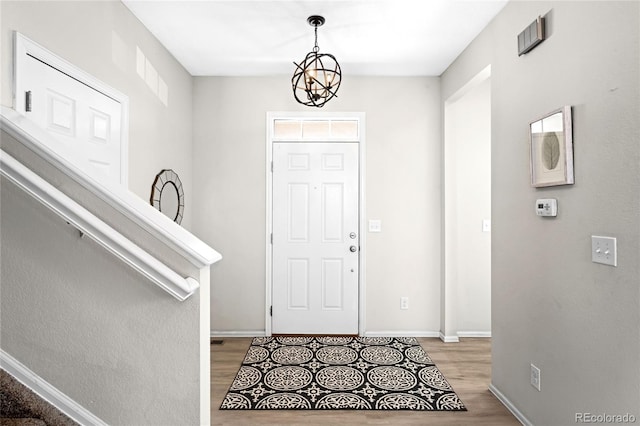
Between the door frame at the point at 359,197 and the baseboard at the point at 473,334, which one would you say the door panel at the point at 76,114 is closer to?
the door frame at the point at 359,197

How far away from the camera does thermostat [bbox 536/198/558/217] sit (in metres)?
2.05

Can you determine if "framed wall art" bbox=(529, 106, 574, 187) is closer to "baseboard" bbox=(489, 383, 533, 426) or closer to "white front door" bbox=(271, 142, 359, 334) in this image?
"baseboard" bbox=(489, 383, 533, 426)

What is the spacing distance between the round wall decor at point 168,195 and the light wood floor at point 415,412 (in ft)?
4.39

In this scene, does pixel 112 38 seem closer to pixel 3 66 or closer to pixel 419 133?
pixel 3 66

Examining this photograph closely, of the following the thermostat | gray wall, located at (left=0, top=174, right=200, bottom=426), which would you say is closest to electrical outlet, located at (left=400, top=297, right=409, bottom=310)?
the thermostat

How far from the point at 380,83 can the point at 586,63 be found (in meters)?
2.43

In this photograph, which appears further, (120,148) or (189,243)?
(120,148)

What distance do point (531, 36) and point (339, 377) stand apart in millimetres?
2581

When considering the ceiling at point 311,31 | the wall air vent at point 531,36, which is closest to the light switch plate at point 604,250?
the wall air vent at point 531,36

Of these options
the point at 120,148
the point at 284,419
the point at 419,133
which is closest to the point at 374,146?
the point at 419,133

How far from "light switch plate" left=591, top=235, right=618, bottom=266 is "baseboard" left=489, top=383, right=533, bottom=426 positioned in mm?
1182

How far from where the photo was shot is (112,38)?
252cm

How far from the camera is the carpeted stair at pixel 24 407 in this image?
126 cm

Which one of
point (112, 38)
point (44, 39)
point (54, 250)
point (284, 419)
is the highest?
point (112, 38)
